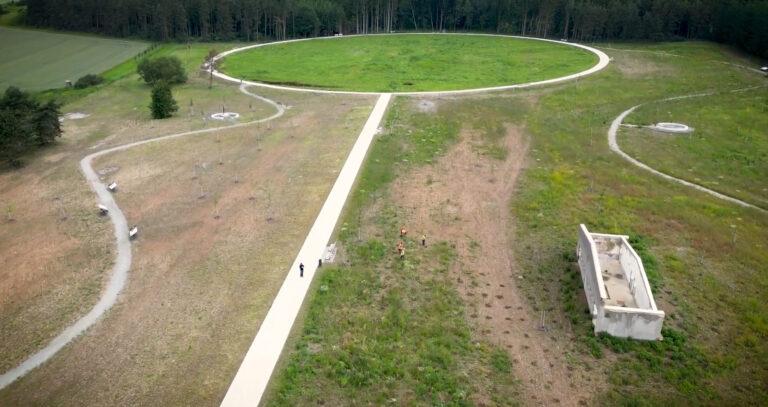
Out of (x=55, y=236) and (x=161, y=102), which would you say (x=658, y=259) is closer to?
(x=55, y=236)

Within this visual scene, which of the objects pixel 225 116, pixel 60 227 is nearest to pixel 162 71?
pixel 225 116

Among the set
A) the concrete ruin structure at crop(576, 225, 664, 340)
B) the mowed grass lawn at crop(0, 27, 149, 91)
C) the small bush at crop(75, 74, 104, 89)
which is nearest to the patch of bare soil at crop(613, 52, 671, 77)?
the concrete ruin structure at crop(576, 225, 664, 340)

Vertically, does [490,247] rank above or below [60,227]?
above

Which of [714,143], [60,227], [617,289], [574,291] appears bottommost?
[60,227]

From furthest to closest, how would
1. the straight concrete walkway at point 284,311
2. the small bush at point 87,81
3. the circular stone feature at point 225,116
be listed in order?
the small bush at point 87,81
the circular stone feature at point 225,116
the straight concrete walkway at point 284,311

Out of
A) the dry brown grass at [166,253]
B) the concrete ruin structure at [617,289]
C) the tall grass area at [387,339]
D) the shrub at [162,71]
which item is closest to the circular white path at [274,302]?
the dry brown grass at [166,253]

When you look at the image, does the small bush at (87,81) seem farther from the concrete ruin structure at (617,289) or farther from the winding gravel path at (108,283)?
the concrete ruin structure at (617,289)
